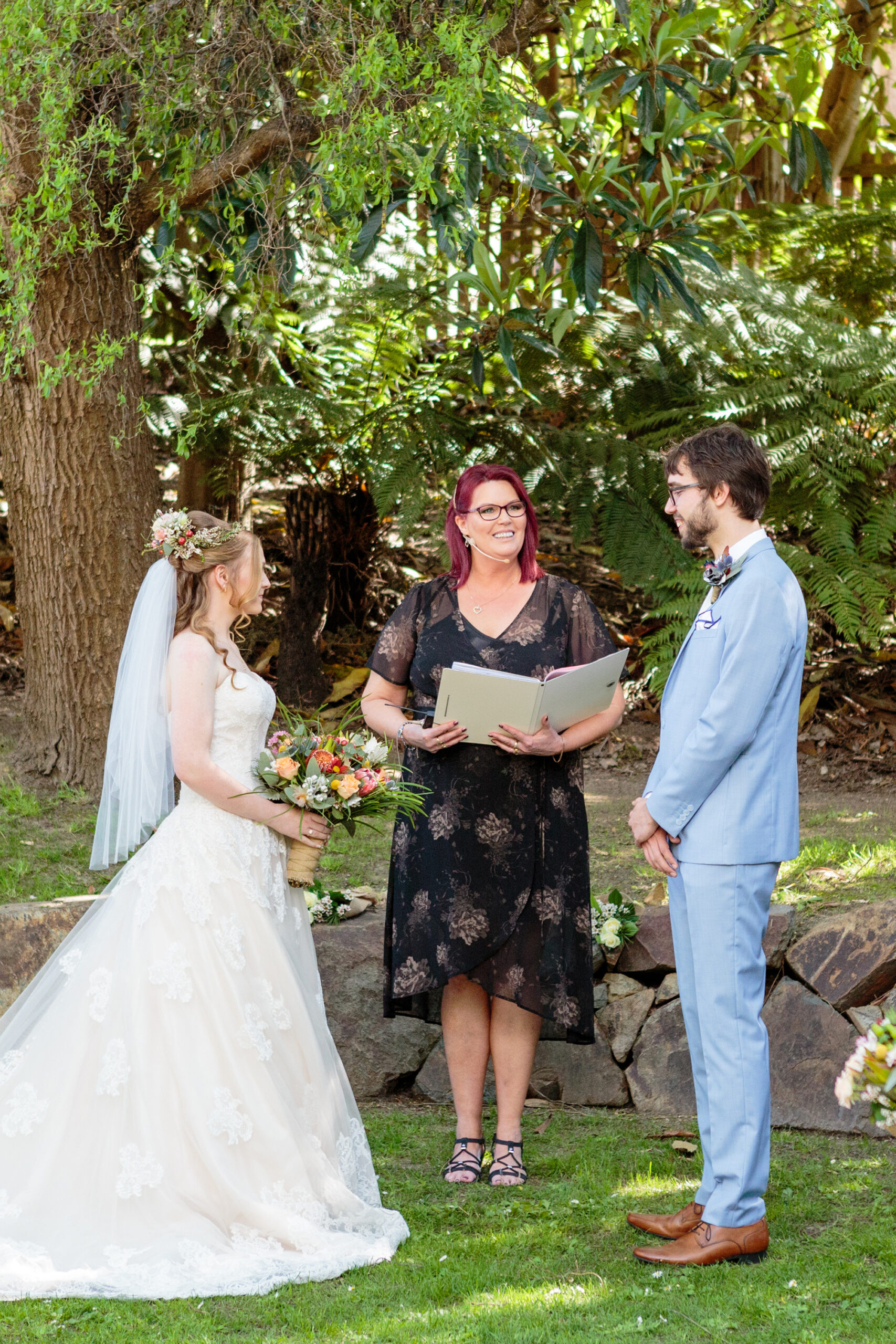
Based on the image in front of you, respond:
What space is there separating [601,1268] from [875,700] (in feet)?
14.7

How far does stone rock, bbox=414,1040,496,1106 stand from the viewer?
176 inches

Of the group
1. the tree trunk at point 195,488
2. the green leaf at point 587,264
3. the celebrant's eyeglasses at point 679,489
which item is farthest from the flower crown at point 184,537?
the tree trunk at point 195,488

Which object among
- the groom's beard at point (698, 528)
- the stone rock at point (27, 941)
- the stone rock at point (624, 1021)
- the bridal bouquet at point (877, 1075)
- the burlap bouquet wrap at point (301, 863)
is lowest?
the stone rock at point (624, 1021)

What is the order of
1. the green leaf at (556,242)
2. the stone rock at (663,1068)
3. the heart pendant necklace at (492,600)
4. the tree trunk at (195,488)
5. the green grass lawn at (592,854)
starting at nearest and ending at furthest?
1. the heart pendant necklace at (492,600)
2. the stone rock at (663,1068)
3. the green grass lawn at (592,854)
4. the green leaf at (556,242)
5. the tree trunk at (195,488)

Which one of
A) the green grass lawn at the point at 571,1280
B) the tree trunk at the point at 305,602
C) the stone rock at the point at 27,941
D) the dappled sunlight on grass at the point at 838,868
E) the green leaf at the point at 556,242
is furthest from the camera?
the tree trunk at the point at 305,602

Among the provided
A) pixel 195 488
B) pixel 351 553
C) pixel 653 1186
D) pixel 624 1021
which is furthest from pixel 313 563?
pixel 653 1186

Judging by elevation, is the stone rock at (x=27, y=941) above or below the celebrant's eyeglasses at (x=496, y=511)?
below

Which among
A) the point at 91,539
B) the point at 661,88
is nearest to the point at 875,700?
the point at 661,88

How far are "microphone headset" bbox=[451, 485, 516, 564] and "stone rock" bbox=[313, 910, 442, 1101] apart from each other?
1.63 metres

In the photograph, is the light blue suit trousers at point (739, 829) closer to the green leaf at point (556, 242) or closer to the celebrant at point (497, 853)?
the celebrant at point (497, 853)

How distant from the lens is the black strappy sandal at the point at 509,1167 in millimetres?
3629

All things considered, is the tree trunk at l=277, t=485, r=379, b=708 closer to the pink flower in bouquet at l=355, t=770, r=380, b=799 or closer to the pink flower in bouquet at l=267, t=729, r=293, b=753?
the pink flower in bouquet at l=267, t=729, r=293, b=753

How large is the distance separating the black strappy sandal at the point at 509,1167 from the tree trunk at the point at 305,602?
364 centimetres

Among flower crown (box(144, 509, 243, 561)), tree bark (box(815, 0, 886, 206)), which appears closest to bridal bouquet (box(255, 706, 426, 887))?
flower crown (box(144, 509, 243, 561))
